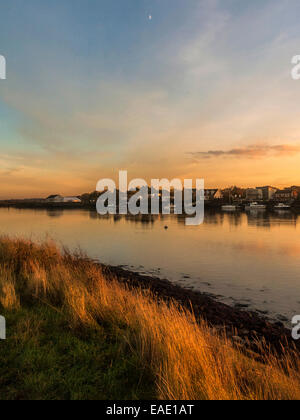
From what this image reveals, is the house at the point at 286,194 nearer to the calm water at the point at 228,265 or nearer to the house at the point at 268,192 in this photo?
the house at the point at 268,192

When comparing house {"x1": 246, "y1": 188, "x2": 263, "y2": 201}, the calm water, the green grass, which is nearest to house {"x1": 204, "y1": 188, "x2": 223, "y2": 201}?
house {"x1": 246, "y1": 188, "x2": 263, "y2": 201}

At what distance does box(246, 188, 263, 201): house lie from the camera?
166 metres

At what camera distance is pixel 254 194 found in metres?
168

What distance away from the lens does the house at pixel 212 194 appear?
527ft

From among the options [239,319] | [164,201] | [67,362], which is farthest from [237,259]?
[164,201]

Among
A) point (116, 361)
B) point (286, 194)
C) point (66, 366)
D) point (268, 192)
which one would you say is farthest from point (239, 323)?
point (268, 192)

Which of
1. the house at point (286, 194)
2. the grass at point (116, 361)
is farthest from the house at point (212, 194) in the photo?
the grass at point (116, 361)

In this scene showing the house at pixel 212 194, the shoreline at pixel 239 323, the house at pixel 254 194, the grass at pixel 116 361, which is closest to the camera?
the grass at pixel 116 361

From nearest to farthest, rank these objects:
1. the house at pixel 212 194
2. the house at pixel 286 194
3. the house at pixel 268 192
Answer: the house at pixel 286 194
the house at pixel 212 194
the house at pixel 268 192

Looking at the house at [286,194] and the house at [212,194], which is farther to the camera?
the house at [212,194]

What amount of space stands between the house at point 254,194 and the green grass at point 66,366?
572 ft

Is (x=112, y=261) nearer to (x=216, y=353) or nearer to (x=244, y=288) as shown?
(x=244, y=288)

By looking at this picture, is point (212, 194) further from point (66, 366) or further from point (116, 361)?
point (66, 366)

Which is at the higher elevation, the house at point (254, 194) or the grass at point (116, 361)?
the house at point (254, 194)
